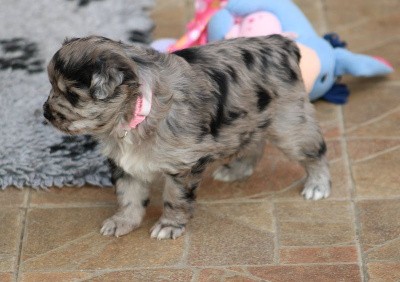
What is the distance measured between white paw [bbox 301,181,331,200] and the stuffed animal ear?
132cm

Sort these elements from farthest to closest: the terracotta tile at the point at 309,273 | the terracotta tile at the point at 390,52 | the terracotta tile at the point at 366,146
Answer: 1. the terracotta tile at the point at 390,52
2. the terracotta tile at the point at 366,146
3. the terracotta tile at the point at 309,273

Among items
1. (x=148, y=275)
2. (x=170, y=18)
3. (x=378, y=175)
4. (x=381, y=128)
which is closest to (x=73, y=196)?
(x=148, y=275)

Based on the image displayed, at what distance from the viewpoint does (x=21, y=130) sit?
6.05 meters

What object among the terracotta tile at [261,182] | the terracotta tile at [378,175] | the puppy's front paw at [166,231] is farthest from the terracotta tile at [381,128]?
the puppy's front paw at [166,231]

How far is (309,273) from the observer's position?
4770mm

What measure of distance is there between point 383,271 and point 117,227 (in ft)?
4.91

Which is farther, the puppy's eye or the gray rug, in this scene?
the gray rug

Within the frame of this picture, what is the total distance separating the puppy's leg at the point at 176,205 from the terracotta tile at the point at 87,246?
0.19 ft

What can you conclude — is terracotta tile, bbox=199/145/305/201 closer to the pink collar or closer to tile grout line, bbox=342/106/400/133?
tile grout line, bbox=342/106/400/133

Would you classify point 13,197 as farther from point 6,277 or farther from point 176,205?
point 176,205

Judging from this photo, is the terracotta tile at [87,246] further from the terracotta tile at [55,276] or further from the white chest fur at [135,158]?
the white chest fur at [135,158]

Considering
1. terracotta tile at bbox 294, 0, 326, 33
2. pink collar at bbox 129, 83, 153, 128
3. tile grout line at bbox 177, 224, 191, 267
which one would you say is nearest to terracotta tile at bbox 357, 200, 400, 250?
tile grout line at bbox 177, 224, 191, 267

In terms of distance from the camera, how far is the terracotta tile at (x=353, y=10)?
7.77 metres

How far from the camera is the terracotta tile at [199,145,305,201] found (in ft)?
18.5
